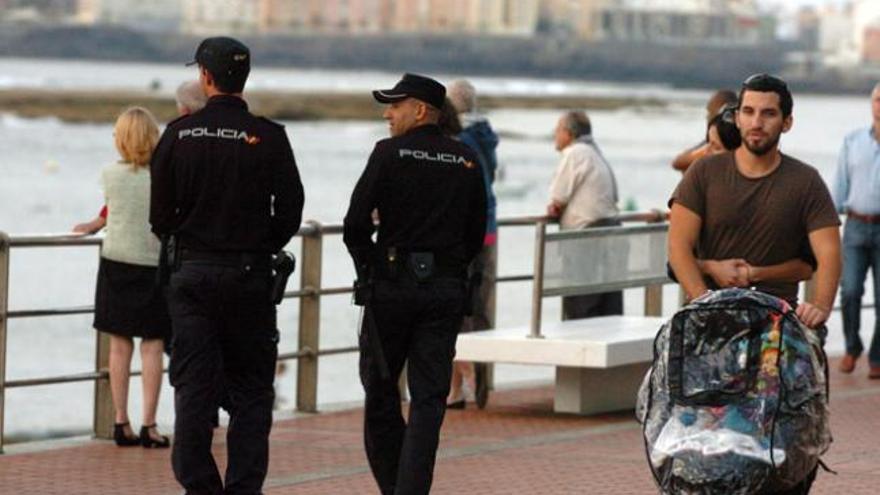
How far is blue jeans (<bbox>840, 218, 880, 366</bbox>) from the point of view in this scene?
15.4 m

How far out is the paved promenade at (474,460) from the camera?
10.7 m

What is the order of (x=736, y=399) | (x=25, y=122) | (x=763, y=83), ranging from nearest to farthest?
1. (x=736, y=399)
2. (x=763, y=83)
3. (x=25, y=122)

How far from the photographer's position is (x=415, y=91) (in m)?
9.20

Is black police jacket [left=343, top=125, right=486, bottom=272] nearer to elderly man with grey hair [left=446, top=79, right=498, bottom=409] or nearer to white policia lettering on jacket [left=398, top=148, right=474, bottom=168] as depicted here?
white policia lettering on jacket [left=398, top=148, right=474, bottom=168]

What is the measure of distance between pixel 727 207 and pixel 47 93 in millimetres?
135781

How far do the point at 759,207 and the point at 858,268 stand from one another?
7.25 metres

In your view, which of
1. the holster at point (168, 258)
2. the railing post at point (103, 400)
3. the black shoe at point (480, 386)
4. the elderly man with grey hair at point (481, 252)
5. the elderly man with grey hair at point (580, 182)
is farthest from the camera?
the elderly man with grey hair at point (580, 182)

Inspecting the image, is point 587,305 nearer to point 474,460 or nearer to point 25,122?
point 474,460

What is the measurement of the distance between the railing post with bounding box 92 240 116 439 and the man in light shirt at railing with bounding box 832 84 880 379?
5.13 meters

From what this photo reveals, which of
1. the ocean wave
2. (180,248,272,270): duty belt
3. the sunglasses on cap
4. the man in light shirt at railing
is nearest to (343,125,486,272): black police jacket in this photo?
(180,248,272,270): duty belt

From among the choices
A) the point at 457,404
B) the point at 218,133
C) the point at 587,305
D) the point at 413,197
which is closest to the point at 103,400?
the point at 457,404

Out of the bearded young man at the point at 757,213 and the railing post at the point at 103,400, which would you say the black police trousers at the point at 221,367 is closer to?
the bearded young man at the point at 757,213

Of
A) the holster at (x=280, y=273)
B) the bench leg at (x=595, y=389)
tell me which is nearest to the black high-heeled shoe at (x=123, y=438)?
the bench leg at (x=595, y=389)

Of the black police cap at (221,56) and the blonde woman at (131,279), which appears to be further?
the blonde woman at (131,279)
